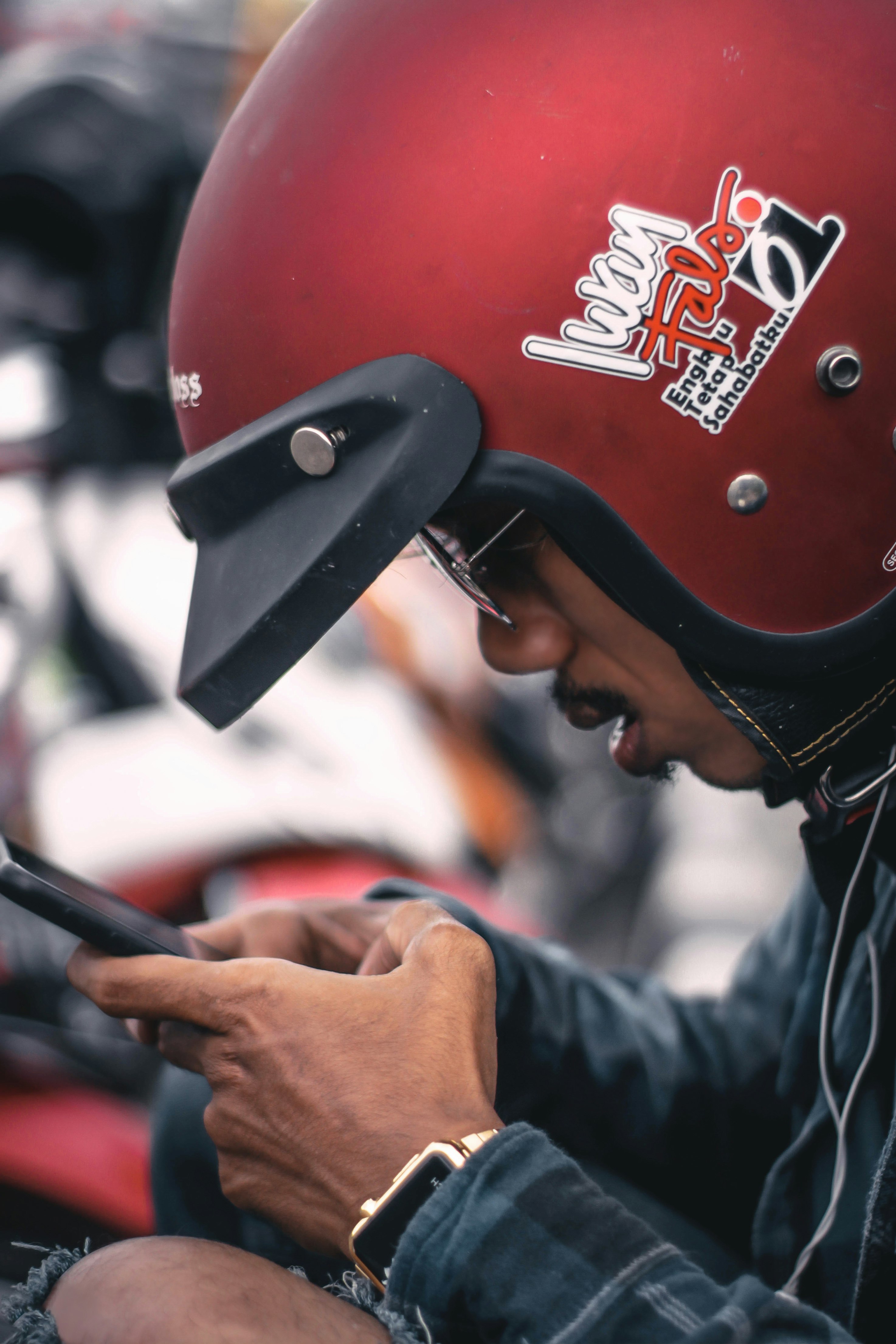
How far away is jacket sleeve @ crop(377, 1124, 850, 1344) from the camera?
1.88 ft

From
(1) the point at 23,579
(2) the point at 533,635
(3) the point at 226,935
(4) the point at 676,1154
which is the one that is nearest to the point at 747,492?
(2) the point at 533,635

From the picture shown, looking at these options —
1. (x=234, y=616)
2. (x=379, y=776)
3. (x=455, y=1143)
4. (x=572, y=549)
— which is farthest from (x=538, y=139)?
(x=379, y=776)

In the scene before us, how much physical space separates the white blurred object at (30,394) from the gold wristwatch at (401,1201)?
5.98ft

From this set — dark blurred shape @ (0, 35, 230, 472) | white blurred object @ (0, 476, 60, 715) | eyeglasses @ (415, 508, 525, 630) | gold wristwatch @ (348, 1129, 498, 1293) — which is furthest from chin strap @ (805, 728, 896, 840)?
dark blurred shape @ (0, 35, 230, 472)

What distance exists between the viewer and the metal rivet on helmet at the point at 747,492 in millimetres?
761

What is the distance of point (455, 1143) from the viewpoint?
1.97 feet

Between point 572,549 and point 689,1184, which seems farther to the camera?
point 689,1184

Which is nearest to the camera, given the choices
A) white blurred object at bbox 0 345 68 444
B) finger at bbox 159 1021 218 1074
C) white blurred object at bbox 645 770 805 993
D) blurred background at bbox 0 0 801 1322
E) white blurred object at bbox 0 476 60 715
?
finger at bbox 159 1021 218 1074

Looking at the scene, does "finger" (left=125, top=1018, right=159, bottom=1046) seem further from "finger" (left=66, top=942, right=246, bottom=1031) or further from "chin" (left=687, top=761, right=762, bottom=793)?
"chin" (left=687, top=761, right=762, bottom=793)

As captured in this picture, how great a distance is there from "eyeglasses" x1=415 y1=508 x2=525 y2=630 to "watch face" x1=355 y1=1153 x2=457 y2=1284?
422 millimetres

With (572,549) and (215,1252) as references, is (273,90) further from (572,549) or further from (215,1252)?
(215,1252)

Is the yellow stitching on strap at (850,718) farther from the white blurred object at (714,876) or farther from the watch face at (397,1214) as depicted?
the white blurred object at (714,876)

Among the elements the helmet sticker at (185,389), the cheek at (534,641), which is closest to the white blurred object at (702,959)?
the cheek at (534,641)

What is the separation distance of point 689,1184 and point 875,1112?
24 cm
